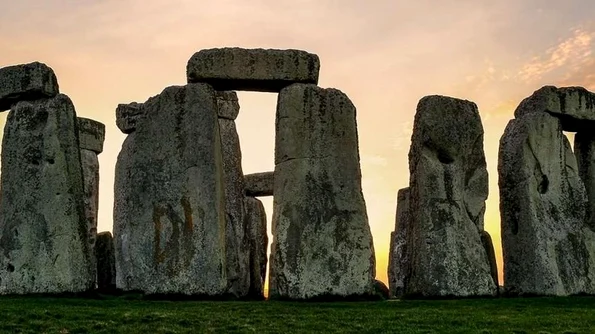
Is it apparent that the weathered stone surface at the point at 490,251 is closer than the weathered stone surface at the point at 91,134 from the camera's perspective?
Yes

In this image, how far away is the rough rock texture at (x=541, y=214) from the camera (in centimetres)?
2005

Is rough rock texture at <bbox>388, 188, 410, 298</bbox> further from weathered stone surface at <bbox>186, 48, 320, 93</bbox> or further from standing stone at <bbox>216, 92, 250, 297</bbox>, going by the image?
weathered stone surface at <bbox>186, 48, 320, 93</bbox>

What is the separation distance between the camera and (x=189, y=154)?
18.2m

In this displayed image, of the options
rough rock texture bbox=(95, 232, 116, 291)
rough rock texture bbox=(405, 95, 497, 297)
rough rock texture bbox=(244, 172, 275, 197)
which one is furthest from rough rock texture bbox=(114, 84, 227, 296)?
rough rock texture bbox=(244, 172, 275, 197)

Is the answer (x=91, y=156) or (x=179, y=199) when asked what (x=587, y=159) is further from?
(x=91, y=156)

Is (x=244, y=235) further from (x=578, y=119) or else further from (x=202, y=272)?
(x=578, y=119)

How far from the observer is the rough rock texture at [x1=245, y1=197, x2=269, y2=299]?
79.7 feet

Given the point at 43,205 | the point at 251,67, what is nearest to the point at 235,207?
the point at 251,67

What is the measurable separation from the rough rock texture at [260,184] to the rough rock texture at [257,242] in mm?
1527

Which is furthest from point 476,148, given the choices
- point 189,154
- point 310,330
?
point 310,330

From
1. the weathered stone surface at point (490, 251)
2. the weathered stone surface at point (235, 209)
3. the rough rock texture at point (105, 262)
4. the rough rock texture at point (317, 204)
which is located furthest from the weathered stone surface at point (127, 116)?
the weathered stone surface at point (490, 251)

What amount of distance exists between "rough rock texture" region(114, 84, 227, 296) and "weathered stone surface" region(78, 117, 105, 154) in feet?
26.1

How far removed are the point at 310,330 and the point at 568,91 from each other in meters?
11.0

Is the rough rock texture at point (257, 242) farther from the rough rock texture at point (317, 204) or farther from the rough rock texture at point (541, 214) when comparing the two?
the rough rock texture at point (541, 214)
